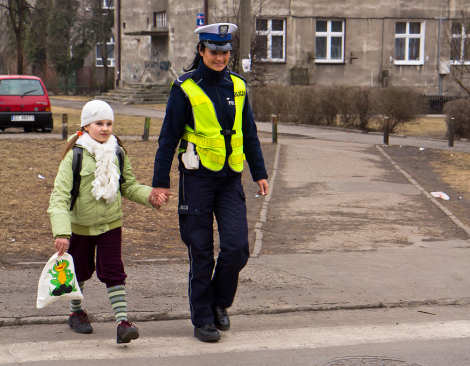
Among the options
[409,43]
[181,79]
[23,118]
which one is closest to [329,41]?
[409,43]

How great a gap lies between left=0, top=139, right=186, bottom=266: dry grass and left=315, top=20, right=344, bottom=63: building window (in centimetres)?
2082

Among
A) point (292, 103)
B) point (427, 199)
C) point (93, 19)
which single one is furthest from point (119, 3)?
point (427, 199)

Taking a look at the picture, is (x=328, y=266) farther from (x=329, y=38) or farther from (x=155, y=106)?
(x=155, y=106)

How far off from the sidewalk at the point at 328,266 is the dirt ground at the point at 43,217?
1.66 ft

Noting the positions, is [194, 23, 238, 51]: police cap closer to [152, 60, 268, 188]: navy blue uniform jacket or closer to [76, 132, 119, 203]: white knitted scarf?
[152, 60, 268, 188]: navy blue uniform jacket

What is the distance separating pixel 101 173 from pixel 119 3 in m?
39.3

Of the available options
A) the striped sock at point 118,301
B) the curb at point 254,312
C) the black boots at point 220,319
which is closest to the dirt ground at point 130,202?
the curb at point 254,312

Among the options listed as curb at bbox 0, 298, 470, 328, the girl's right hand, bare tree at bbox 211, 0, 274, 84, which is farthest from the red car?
the girl's right hand

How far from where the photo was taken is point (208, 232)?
4.76 metres

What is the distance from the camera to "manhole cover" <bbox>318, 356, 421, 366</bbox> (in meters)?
4.31

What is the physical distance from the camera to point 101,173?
15.0ft

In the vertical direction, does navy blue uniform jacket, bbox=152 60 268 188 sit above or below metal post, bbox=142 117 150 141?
above

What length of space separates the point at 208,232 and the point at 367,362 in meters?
1.35

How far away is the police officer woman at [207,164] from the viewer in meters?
4.68
